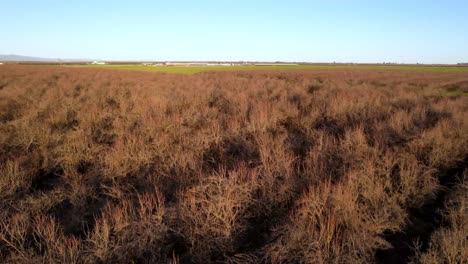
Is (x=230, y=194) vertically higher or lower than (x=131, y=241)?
higher

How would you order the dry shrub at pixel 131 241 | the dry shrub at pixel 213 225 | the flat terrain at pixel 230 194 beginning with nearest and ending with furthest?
the dry shrub at pixel 131 241, the flat terrain at pixel 230 194, the dry shrub at pixel 213 225

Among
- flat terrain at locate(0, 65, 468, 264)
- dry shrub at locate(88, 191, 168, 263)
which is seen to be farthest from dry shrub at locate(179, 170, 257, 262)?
dry shrub at locate(88, 191, 168, 263)

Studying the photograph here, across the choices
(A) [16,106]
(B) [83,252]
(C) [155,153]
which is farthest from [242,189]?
(A) [16,106]

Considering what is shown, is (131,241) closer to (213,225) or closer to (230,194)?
(213,225)

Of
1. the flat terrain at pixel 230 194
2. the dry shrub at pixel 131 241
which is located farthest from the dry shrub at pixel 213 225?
the dry shrub at pixel 131 241

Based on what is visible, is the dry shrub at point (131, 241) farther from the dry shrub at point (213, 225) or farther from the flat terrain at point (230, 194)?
the dry shrub at point (213, 225)

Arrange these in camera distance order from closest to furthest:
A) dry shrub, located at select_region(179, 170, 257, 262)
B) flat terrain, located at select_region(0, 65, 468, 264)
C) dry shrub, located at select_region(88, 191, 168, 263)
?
dry shrub, located at select_region(88, 191, 168, 263) → flat terrain, located at select_region(0, 65, 468, 264) → dry shrub, located at select_region(179, 170, 257, 262)

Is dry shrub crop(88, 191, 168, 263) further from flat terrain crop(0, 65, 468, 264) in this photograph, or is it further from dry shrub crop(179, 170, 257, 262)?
dry shrub crop(179, 170, 257, 262)

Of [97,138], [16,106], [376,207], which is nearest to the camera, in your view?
[376,207]

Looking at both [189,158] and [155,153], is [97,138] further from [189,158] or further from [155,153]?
[189,158]

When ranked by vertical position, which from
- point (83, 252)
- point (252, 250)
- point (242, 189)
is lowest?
point (252, 250)

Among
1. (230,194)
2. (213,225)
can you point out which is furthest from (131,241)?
(230,194)

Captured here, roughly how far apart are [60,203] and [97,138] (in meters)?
3.67

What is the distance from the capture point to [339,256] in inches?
130
